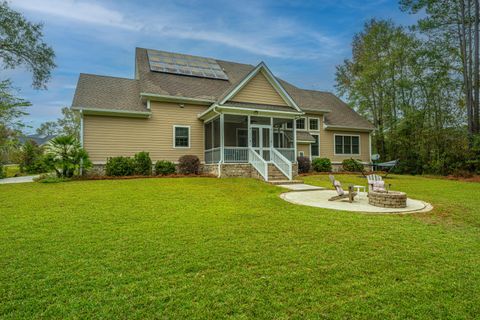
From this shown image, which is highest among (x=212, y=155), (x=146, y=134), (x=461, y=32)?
(x=461, y=32)

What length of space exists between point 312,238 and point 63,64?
76.4 feet

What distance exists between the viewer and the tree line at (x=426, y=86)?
17.7m

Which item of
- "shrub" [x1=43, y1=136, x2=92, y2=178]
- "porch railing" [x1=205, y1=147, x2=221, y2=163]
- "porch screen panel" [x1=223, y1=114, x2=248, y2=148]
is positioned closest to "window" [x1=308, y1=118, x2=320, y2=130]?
"porch screen panel" [x1=223, y1=114, x2=248, y2=148]

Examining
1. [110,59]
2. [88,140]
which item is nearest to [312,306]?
[88,140]

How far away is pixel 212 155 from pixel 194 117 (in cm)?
300

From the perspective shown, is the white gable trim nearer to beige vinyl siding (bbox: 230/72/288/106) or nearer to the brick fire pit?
beige vinyl siding (bbox: 230/72/288/106)

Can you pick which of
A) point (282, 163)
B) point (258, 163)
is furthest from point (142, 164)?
point (282, 163)

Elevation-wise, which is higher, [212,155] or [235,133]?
[235,133]

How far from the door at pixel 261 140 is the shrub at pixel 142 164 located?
602cm

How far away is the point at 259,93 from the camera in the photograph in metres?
15.4

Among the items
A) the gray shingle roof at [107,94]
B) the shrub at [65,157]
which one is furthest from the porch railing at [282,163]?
the shrub at [65,157]

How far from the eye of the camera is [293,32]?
59.9 feet

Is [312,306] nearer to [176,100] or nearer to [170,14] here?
[176,100]

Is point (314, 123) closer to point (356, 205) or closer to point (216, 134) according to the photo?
point (216, 134)
